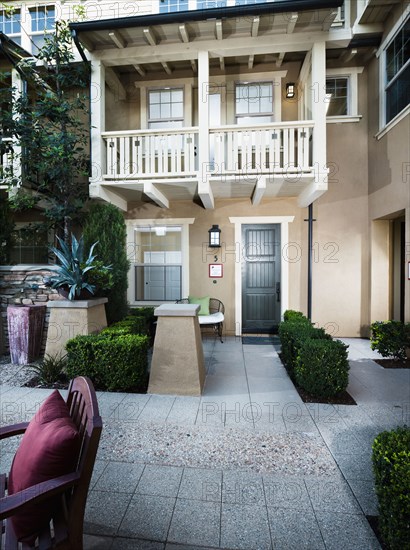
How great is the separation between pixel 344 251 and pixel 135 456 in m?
6.03

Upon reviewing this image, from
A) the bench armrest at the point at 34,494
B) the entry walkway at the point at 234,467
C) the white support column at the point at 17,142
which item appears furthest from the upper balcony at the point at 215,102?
the bench armrest at the point at 34,494

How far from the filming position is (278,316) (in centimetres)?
681

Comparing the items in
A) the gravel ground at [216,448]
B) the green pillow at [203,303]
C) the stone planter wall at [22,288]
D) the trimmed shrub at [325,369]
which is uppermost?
the stone planter wall at [22,288]

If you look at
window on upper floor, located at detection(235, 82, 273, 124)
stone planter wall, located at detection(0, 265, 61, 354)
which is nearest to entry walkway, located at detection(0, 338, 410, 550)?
stone planter wall, located at detection(0, 265, 61, 354)

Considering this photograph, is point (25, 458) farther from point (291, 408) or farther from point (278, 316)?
point (278, 316)

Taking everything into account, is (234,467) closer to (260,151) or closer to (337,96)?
(260,151)

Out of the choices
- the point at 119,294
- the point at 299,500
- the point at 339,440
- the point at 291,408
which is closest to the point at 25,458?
the point at 299,500

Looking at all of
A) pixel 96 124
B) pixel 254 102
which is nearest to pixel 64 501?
pixel 96 124

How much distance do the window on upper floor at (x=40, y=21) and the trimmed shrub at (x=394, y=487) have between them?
30.9ft

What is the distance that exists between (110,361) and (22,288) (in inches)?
110

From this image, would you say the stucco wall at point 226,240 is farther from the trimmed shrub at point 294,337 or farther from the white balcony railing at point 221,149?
the trimmed shrub at point 294,337

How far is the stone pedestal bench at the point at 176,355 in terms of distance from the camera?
3590 millimetres

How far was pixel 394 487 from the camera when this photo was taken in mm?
1416

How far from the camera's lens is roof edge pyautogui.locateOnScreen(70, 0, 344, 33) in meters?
4.81
